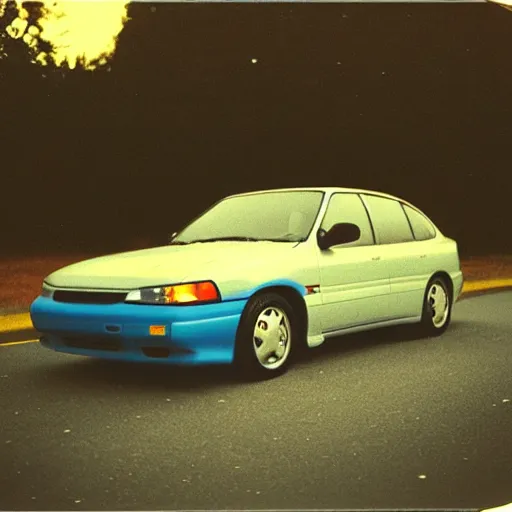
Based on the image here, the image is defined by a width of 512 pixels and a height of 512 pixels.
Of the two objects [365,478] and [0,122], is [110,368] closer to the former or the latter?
[365,478]

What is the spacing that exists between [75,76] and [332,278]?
24.5m

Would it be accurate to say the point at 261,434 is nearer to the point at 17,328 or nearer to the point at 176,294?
the point at 176,294

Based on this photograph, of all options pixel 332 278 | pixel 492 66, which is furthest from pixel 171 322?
pixel 492 66

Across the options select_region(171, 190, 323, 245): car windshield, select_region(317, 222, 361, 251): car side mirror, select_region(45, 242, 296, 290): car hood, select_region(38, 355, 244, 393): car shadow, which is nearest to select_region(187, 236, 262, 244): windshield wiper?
select_region(171, 190, 323, 245): car windshield

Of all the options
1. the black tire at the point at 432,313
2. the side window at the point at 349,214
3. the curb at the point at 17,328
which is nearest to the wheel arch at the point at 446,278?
the black tire at the point at 432,313

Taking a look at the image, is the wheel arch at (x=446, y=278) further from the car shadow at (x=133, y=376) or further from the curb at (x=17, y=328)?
the curb at (x=17, y=328)

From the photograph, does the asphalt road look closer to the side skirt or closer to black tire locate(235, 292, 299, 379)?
black tire locate(235, 292, 299, 379)

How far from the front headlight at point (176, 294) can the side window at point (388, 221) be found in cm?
248

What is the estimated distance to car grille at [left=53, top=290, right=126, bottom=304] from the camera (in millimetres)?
6699

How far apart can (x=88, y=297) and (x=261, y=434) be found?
6.79ft

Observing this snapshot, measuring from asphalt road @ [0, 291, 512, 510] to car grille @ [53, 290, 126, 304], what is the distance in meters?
0.65

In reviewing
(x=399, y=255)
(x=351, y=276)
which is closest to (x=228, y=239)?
(x=351, y=276)

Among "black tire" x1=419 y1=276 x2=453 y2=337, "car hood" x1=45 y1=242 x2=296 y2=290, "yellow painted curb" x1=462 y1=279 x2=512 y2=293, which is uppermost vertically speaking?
"car hood" x1=45 y1=242 x2=296 y2=290

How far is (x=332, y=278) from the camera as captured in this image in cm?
769
